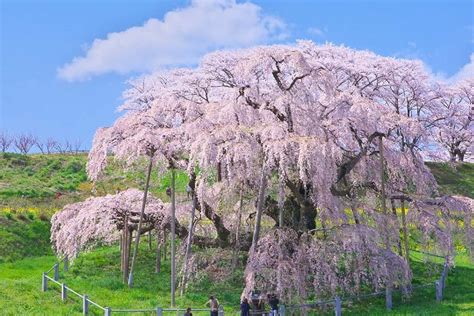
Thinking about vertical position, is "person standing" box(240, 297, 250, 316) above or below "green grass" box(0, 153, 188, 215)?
below

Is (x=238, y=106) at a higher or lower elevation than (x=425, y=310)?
higher

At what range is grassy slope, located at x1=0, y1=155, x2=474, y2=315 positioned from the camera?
791 inches

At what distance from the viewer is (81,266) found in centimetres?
2748

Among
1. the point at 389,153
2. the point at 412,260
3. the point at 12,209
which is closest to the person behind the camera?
the point at 389,153

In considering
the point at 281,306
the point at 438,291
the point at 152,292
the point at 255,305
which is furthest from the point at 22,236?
the point at 438,291

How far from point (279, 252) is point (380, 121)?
24.4 feet

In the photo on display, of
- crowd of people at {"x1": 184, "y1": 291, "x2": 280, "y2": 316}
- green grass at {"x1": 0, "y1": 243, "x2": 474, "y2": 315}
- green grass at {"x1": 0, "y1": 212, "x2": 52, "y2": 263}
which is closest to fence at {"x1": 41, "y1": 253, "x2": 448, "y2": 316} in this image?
crowd of people at {"x1": 184, "y1": 291, "x2": 280, "y2": 316}

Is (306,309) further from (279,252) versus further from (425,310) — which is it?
(425,310)

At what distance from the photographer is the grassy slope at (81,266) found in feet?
65.9

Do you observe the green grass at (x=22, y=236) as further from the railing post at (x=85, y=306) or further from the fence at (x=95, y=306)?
the railing post at (x=85, y=306)

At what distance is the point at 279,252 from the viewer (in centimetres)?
1852

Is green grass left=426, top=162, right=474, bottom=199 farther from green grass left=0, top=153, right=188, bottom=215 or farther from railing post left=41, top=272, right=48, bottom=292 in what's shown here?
railing post left=41, top=272, right=48, bottom=292

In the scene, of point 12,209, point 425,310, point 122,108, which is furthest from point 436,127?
point 12,209

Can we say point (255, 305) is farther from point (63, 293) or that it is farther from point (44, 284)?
point (44, 284)
